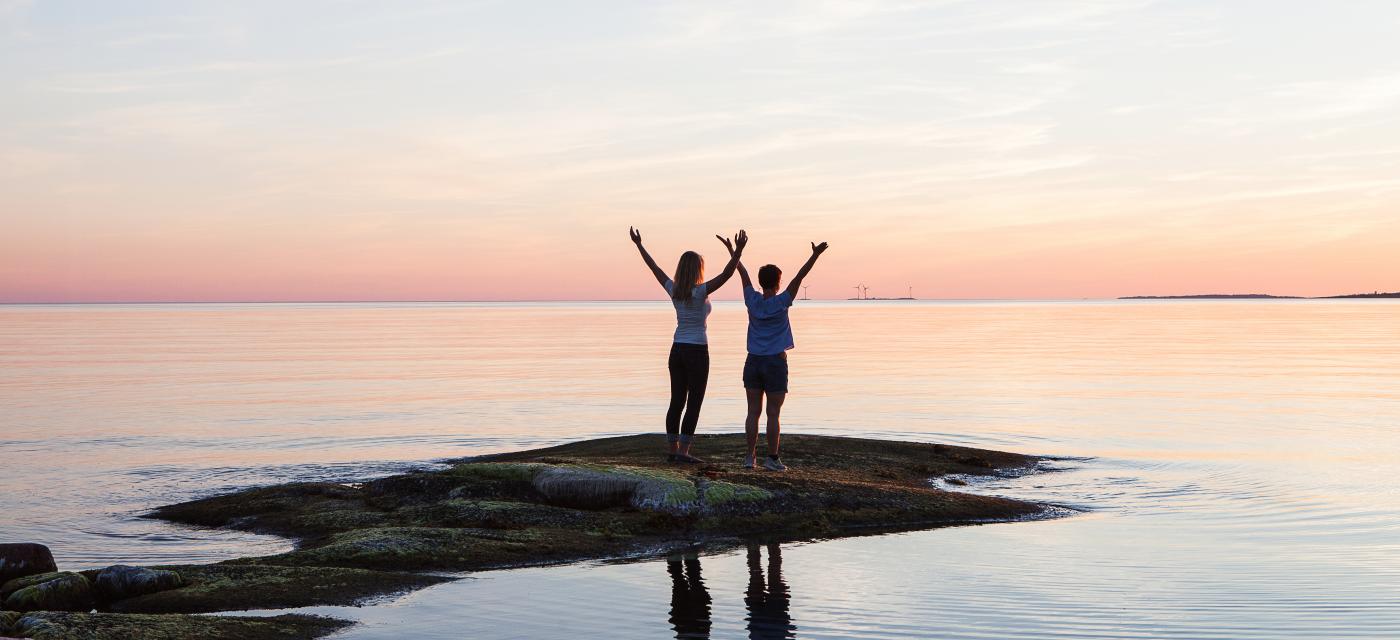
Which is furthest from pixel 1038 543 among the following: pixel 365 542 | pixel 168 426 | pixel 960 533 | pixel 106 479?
pixel 168 426

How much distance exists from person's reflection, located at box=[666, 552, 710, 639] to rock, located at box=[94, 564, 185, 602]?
4.66m

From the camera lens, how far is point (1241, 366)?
156 feet

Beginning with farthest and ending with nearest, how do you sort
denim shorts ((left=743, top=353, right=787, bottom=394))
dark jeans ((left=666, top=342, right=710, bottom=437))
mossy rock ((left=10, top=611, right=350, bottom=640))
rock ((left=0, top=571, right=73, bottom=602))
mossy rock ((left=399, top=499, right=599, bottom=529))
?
dark jeans ((left=666, top=342, right=710, bottom=437)) → denim shorts ((left=743, top=353, right=787, bottom=394)) → mossy rock ((left=399, top=499, right=599, bottom=529)) → rock ((left=0, top=571, right=73, bottom=602)) → mossy rock ((left=10, top=611, right=350, bottom=640))

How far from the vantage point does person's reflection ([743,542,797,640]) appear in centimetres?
958

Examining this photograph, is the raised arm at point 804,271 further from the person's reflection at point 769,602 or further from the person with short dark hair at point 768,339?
the person's reflection at point 769,602

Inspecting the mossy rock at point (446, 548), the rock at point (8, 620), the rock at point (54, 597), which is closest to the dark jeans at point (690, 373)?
the mossy rock at point (446, 548)

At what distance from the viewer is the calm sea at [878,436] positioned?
1028 centimetres

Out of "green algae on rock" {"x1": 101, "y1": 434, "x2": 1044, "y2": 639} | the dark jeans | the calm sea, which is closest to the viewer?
the calm sea

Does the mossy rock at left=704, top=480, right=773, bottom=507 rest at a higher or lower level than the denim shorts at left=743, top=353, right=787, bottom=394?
lower

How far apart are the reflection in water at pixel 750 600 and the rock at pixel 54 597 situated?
528 centimetres

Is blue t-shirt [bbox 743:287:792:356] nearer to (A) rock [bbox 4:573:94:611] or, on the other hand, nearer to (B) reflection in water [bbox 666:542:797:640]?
(B) reflection in water [bbox 666:542:797:640]

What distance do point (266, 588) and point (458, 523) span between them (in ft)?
11.5

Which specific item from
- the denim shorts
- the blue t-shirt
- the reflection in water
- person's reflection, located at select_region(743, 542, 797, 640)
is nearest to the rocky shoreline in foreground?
the reflection in water

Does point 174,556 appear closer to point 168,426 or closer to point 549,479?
point 549,479
